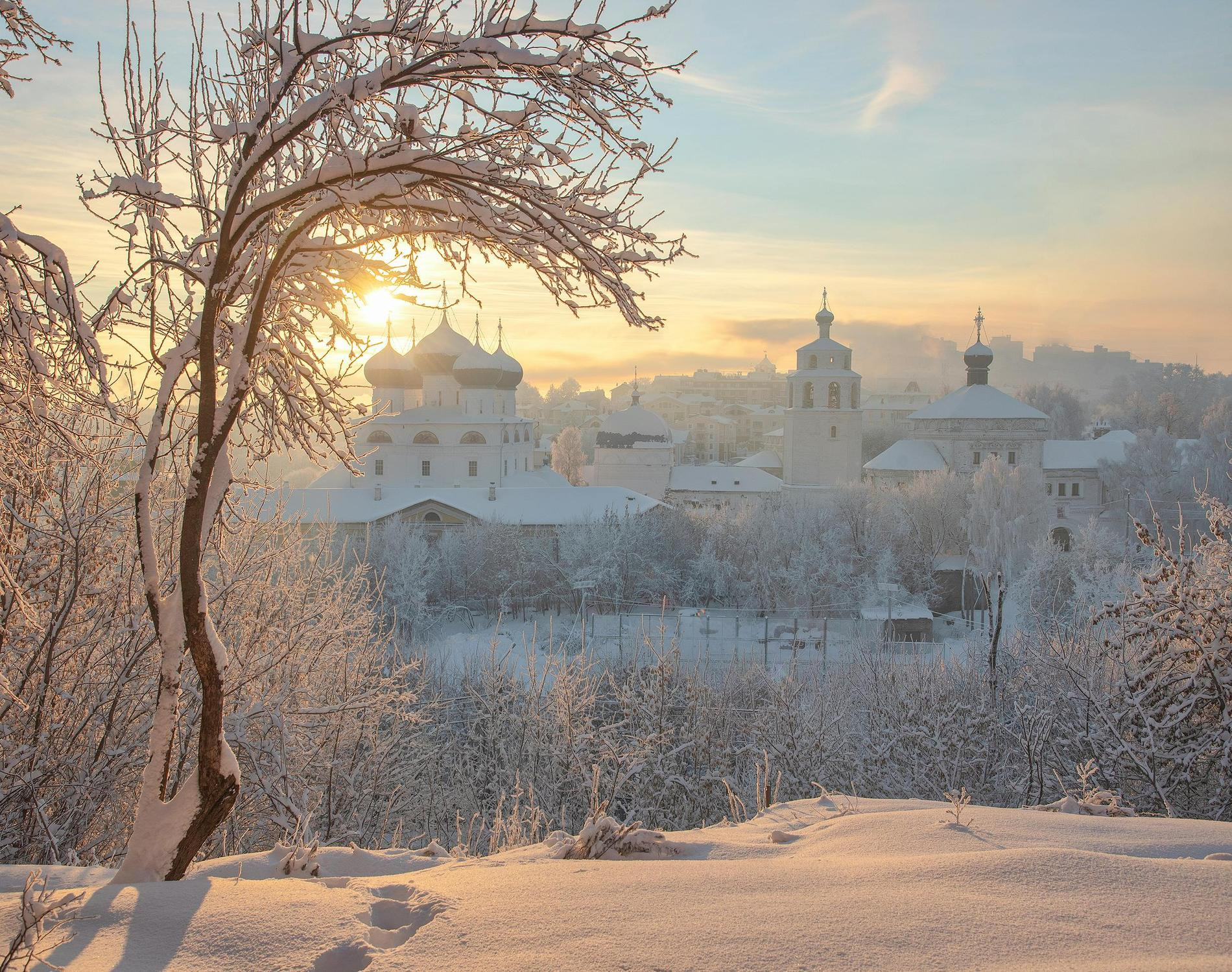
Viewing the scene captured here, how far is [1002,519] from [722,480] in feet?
54.2

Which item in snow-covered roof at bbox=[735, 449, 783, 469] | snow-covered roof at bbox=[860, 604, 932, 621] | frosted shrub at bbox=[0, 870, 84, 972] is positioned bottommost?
snow-covered roof at bbox=[860, 604, 932, 621]

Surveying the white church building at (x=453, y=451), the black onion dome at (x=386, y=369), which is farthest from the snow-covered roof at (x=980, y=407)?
the black onion dome at (x=386, y=369)

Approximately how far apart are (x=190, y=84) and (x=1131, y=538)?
1488 inches

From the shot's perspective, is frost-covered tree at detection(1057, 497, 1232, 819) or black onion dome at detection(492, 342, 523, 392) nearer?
frost-covered tree at detection(1057, 497, 1232, 819)

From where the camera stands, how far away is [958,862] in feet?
9.48

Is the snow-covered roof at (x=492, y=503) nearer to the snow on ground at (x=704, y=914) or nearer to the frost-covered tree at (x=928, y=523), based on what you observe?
the frost-covered tree at (x=928, y=523)

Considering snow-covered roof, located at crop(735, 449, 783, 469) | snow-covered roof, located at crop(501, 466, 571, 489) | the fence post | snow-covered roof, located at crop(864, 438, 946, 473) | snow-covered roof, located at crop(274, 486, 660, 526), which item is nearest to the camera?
the fence post

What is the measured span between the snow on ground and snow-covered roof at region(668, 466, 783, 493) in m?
44.1

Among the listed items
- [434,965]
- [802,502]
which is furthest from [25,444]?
[802,502]

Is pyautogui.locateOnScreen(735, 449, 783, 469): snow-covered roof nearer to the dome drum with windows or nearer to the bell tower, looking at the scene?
the bell tower

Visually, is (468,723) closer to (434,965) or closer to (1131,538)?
(434,965)

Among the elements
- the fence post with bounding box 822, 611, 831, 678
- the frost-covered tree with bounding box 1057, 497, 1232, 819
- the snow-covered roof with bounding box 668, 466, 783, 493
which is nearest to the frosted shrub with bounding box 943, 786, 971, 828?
the frost-covered tree with bounding box 1057, 497, 1232, 819

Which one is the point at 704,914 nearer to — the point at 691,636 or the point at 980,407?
the point at 691,636

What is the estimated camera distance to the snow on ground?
2.24m
